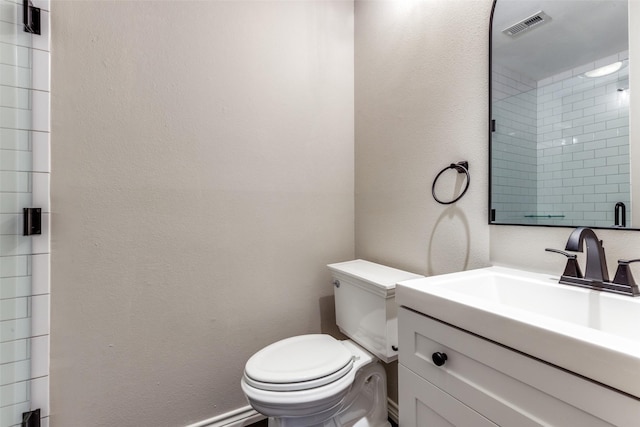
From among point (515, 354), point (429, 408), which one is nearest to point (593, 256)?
point (515, 354)

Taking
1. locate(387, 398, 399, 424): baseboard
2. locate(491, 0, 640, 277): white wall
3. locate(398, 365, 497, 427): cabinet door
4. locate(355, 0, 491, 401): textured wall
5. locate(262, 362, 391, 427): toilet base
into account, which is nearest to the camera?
locate(398, 365, 497, 427): cabinet door

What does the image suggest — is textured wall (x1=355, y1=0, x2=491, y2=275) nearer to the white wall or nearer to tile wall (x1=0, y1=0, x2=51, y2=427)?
the white wall

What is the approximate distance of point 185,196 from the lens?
1.31 m

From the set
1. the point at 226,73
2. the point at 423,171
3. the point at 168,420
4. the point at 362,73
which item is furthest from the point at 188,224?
the point at 362,73

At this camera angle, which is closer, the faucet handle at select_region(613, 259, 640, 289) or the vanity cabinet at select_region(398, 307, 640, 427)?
the vanity cabinet at select_region(398, 307, 640, 427)

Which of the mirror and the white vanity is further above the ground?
the mirror

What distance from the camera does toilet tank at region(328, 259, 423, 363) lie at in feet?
3.85

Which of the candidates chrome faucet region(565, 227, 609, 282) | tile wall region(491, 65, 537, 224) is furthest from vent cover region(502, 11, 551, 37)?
chrome faucet region(565, 227, 609, 282)

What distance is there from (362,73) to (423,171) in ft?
2.55

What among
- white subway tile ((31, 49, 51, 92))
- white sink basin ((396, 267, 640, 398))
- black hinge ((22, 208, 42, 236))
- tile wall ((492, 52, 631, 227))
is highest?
white subway tile ((31, 49, 51, 92))

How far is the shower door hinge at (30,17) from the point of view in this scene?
40.2 inches

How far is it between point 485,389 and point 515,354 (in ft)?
0.40

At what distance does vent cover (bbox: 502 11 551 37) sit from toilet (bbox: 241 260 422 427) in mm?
1005

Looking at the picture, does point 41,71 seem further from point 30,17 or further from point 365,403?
point 365,403
